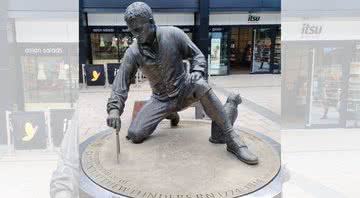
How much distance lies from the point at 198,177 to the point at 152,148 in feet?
2.20

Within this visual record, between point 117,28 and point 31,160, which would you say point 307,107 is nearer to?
point 31,160

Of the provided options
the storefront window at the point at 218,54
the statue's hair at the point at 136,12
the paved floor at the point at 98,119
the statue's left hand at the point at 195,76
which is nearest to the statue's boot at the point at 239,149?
the statue's left hand at the point at 195,76

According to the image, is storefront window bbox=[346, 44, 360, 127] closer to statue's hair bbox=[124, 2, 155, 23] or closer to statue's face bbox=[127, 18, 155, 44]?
statue's face bbox=[127, 18, 155, 44]

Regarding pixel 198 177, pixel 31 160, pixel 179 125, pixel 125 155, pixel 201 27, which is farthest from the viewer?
pixel 201 27

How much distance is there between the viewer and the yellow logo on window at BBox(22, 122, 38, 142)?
21.0ft

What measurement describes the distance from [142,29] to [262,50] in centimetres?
1466

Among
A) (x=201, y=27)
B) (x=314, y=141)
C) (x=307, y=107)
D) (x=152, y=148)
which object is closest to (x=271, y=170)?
(x=152, y=148)

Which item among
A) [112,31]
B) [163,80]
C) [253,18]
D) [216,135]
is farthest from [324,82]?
[112,31]

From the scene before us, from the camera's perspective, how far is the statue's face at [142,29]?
299cm

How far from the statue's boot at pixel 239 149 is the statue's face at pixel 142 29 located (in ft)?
3.54

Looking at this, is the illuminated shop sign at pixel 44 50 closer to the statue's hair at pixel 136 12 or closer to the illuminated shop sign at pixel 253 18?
the statue's hair at pixel 136 12

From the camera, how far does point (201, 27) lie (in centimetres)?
1494

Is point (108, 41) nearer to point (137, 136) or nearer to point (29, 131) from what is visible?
point (29, 131)

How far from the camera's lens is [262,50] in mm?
17031
